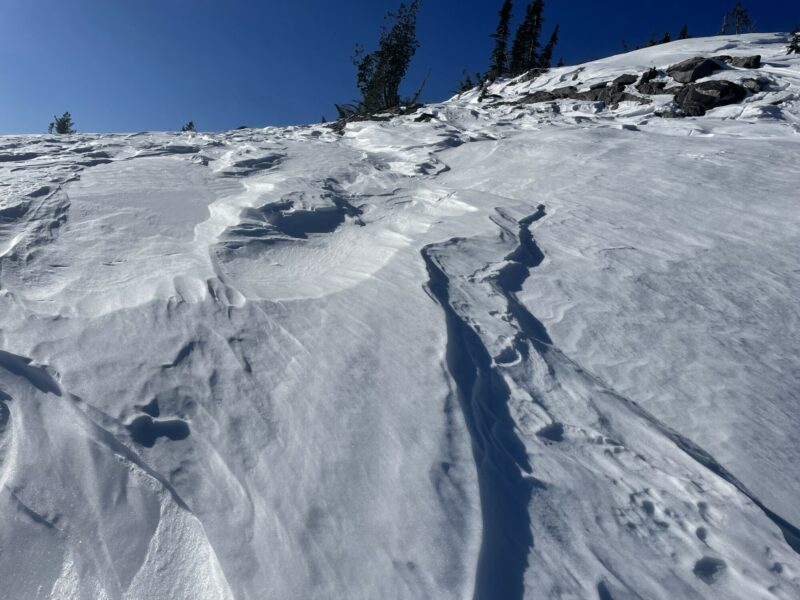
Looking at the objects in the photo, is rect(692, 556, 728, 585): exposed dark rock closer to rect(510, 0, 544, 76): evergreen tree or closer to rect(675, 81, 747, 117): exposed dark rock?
rect(675, 81, 747, 117): exposed dark rock

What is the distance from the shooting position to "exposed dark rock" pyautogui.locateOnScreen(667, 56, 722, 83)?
9.70 m

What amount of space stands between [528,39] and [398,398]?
35.2m

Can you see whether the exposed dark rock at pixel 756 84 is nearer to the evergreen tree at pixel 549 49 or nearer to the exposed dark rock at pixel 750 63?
the exposed dark rock at pixel 750 63

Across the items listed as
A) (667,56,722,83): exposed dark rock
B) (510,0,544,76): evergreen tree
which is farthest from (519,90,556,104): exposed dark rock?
(510,0,544,76): evergreen tree

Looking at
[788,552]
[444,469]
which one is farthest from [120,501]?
[788,552]

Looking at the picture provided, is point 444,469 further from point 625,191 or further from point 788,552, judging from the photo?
point 625,191

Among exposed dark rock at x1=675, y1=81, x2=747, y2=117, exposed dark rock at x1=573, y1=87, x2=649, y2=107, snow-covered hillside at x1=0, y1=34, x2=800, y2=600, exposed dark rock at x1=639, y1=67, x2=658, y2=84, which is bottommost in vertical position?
snow-covered hillside at x1=0, y1=34, x2=800, y2=600

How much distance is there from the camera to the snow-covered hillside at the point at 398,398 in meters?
1.10

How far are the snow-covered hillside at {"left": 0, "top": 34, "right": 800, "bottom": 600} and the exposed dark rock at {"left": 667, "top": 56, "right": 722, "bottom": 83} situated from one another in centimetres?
839

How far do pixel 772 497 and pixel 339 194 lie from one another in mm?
3418

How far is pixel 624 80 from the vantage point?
436 inches

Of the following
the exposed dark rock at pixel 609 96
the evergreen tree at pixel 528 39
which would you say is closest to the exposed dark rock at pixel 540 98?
the exposed dark rock at pixel 609 96

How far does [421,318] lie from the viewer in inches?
78.4

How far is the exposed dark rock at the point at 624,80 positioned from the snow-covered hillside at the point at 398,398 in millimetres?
9218
